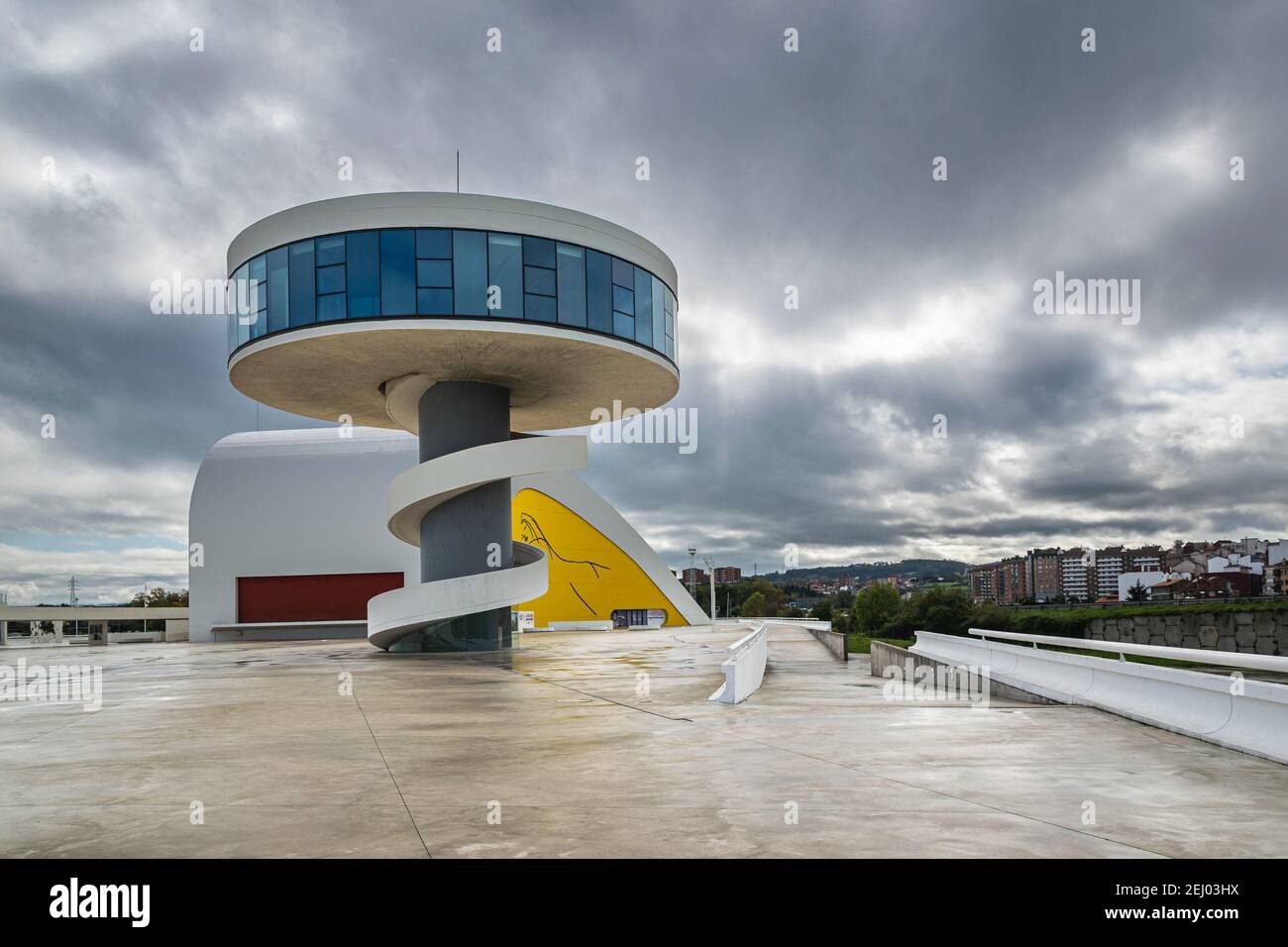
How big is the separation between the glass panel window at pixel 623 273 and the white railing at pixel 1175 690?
17.1 m

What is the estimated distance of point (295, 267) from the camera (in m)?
27.1

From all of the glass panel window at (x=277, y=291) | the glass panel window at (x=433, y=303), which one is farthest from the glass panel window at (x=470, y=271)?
the glass panel window at (x=277, y=291)

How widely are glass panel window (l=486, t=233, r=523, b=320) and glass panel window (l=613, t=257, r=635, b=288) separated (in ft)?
10.7

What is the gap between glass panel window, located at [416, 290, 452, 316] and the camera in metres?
26.2

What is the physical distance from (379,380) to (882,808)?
2751cm

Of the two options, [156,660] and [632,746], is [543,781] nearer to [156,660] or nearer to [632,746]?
[632,746]

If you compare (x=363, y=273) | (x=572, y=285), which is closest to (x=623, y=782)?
(x=363, y=273)

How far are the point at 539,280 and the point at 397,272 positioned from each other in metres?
3.92

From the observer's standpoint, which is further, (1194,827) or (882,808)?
(882,808)

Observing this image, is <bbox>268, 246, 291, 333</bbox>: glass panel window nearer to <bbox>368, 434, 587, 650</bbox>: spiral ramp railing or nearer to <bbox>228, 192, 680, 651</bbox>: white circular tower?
<bbox>228, 192, 680, 651</bbox>: white circular tower

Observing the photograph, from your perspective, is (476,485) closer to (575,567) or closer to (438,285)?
(438,285)
